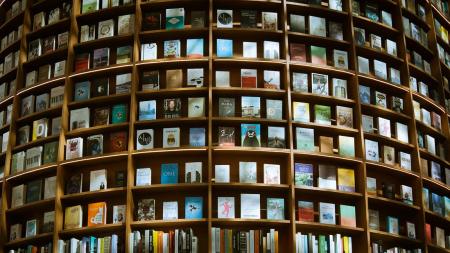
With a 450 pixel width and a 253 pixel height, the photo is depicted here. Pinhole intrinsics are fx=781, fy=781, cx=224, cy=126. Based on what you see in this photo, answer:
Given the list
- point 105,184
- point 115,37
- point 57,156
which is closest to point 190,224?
point 105,184

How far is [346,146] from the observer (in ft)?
24.5

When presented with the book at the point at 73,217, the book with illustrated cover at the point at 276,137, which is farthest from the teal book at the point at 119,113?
the book with illustrated cover at the point at 276,137

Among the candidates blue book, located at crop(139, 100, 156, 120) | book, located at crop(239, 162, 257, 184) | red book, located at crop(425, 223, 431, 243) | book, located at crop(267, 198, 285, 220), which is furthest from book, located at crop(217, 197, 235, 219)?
red book, located at crop(425, 223, 431, 243)

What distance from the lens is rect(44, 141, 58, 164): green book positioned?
24.4 feet

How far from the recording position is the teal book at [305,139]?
7.27 metres

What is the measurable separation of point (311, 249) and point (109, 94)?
2431 millimetres

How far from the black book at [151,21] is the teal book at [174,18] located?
95mm

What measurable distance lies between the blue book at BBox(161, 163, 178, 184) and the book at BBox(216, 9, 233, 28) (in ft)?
4.78

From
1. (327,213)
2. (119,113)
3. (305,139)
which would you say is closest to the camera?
(327,213)

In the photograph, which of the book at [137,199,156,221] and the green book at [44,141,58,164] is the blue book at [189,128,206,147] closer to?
the book at [137,199,156,221]

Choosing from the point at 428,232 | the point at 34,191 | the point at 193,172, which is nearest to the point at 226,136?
the point at 193,172

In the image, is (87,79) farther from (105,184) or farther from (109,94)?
(105,184)

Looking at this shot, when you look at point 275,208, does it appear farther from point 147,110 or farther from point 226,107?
point 147,110

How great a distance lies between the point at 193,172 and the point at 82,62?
5.49 ft
